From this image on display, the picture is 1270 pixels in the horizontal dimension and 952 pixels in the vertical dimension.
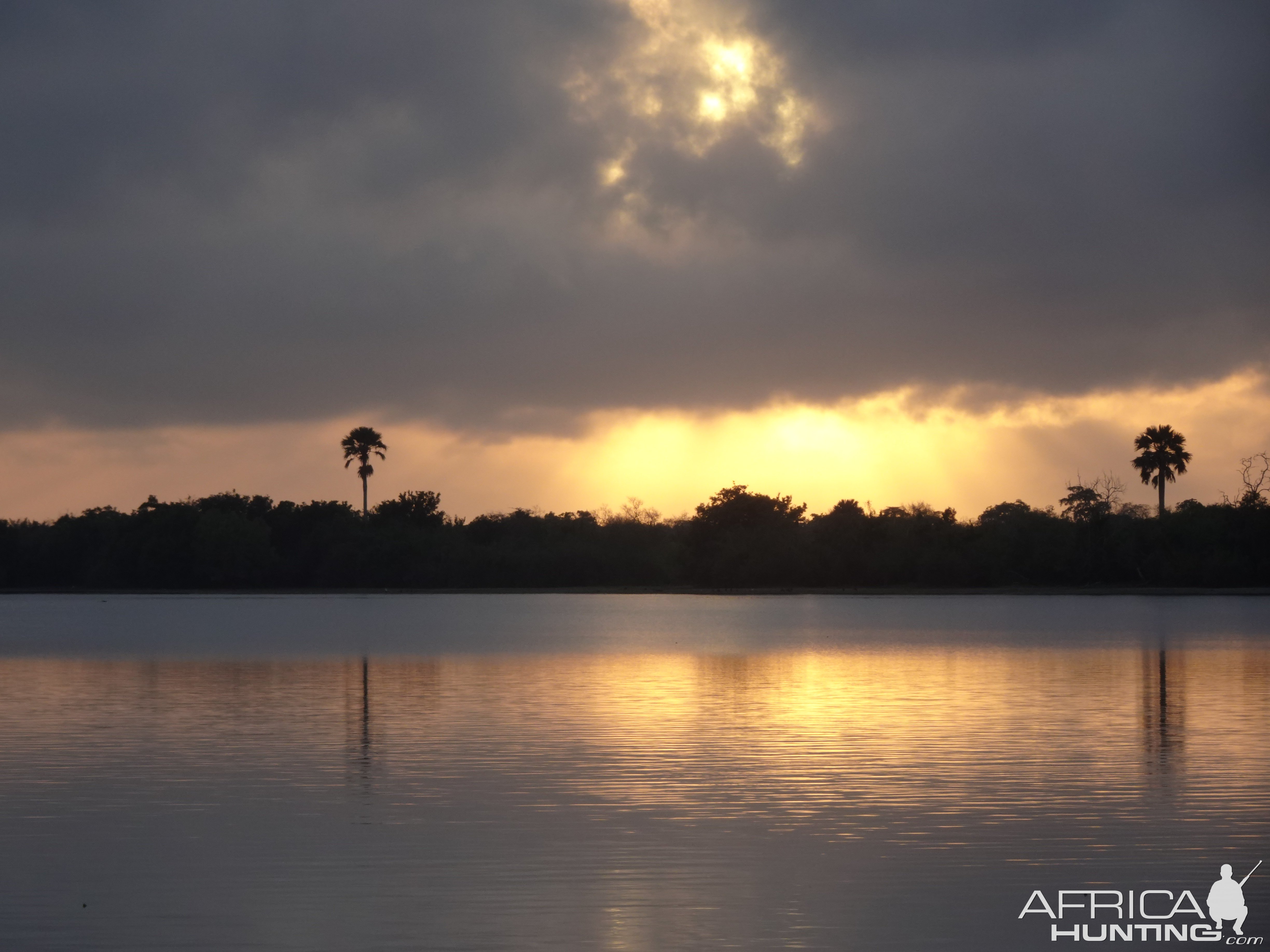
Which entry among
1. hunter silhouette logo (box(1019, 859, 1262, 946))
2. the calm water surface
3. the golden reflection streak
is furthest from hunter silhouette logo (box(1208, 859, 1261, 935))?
the golden reflection streak

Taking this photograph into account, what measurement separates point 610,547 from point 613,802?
15236 cm

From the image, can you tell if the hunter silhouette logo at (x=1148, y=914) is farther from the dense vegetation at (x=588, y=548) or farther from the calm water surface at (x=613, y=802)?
the dense vegetation at (x=588, y=548)

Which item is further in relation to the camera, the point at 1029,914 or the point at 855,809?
the point at 855,809

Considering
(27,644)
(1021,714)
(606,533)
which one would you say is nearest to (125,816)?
(1021,714)

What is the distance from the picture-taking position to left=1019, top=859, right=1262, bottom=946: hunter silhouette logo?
11766 mm

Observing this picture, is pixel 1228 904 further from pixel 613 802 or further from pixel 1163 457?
pixel 1163 457

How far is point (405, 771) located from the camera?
808 inches

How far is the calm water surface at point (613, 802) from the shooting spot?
12.2 m

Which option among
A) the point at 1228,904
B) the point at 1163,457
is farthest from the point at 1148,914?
the point at 1163,457

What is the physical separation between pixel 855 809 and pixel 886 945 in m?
5.82

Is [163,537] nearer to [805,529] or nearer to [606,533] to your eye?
[606,533]

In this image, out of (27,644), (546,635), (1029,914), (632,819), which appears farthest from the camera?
(546,635)

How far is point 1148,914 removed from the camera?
1239cm

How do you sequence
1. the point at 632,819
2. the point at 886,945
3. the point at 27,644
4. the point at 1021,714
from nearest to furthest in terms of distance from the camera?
the point at 886,945, the point at 632,819, the point at 1021,714, the point at 27,644
